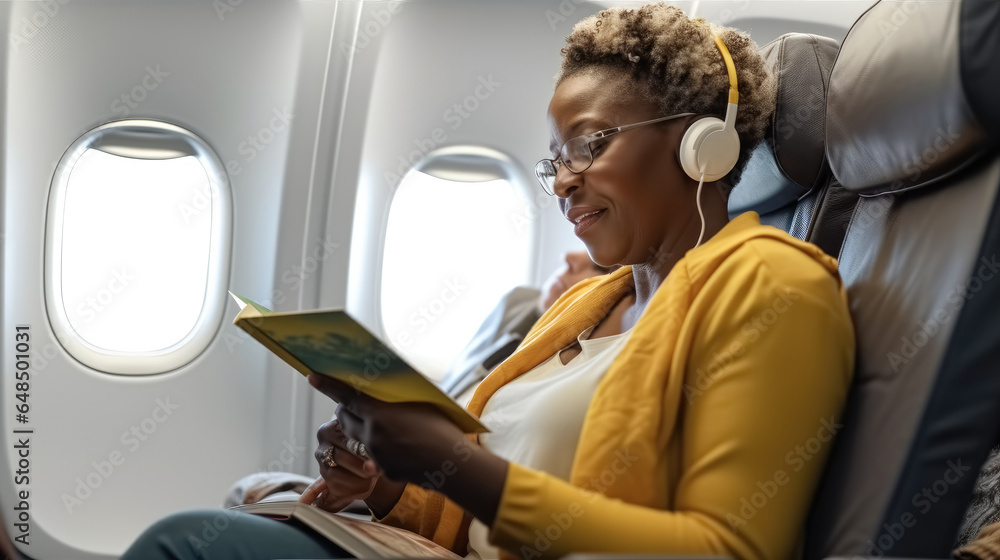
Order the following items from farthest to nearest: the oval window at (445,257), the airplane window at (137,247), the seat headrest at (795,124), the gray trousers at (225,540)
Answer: the oval window at (445,257) → the airplane window at (137,247) → the seat headrest at (795,124) → the gray trousers at (225,540)

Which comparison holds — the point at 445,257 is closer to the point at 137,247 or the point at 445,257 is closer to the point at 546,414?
the point at 137,247

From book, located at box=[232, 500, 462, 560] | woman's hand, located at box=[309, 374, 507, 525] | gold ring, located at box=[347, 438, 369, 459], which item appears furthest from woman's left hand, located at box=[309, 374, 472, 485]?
gold ring, located at box=[347, 438, 369, 459]

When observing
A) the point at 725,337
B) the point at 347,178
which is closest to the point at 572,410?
the point at 725,337

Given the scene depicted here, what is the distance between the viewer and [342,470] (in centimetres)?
141

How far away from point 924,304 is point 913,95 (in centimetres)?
30

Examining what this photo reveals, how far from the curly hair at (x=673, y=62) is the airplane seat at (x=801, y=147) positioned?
0.17 ft

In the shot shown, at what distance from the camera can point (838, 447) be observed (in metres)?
1.19

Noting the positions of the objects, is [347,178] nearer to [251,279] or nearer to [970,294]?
[251,279]

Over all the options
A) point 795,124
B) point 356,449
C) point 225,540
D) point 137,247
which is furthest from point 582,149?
point 137,247

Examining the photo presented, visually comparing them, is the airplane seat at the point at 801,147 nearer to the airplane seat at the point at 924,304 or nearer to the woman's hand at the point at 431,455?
the airplane seat at the point at 924,304

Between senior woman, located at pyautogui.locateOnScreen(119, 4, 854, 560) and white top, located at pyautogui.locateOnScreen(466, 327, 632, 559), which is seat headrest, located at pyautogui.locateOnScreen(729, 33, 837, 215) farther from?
white top, located at pyautogui.locateOnScreen(466, 327, 632, 559)

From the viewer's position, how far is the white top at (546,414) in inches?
47.4

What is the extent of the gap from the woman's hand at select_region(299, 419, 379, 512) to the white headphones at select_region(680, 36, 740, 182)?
2.52ft

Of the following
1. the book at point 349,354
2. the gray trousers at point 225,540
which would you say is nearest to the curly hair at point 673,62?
the book at point 349,354
